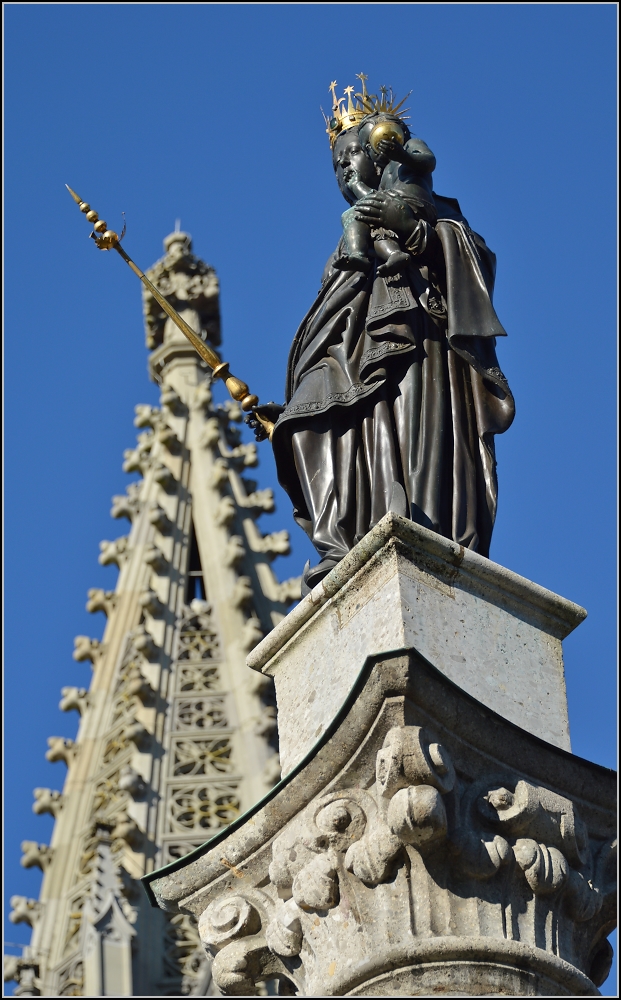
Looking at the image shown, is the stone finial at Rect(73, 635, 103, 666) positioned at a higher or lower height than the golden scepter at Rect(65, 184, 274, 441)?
higher

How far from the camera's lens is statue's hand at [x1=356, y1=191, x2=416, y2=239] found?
8.02m

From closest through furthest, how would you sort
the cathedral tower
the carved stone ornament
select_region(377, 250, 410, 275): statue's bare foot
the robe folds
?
the carved stone ornament
the robe folds
select_region(377, 250, 410, 275): statue's bare foot
the cathedral tower

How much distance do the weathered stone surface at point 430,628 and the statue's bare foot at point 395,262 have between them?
5.16 ft

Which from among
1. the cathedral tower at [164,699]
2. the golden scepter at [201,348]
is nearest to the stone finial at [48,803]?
the cathedral tower at [164,699]

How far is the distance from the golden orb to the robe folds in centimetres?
44

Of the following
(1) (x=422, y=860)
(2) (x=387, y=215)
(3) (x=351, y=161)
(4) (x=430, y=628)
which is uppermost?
(3) (x=351, y=161)

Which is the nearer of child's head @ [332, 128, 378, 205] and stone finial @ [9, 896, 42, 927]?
child's head @ [332, 128, 378, 205]

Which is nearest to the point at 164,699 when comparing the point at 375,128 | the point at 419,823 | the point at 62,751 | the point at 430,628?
the point at 62,751

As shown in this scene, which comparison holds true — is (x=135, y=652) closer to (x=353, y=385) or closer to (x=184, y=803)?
(x=184, y=803)

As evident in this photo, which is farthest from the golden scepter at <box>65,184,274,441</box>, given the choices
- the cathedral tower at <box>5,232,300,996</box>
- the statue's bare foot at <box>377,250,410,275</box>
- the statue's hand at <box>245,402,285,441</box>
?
the cathedral tower at <box>5,232,300,996</box>

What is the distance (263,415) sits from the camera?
808 centimetres

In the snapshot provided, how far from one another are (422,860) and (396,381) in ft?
7.76

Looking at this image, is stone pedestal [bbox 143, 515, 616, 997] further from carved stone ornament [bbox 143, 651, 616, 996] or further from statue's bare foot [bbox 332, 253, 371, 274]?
statue's bare foot [bbox 332, 253, 371, 274]

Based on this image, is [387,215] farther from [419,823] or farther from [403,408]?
[419,823]
